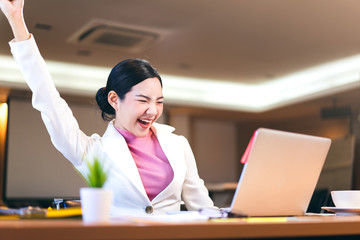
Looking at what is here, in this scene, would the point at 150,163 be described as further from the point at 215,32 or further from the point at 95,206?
the point at 215,32

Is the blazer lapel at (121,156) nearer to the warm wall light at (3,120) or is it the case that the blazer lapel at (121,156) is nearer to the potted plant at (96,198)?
the potted plant at (96,198)

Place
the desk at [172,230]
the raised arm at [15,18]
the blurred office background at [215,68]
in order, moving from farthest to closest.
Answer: the blurred office background at [215,68] < the raised arm at [15,18] < the desk at [172,230]

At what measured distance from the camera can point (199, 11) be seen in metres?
5.14

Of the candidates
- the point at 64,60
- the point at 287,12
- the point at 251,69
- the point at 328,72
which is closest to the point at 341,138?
the point at 328,72

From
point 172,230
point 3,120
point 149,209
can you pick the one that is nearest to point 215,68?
point 3,120

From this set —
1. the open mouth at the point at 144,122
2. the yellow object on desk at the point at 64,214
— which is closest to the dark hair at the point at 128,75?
the open mouth at the point at 144,122

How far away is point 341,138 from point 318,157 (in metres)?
7.36

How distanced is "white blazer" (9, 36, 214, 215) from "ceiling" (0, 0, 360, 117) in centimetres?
297

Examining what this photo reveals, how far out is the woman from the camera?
75.4 inches

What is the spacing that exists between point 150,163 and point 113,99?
346mm

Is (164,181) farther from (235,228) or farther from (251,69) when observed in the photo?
(251,69)

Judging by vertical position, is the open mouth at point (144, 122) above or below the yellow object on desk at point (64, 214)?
above

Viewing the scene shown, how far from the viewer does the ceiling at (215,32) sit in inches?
197

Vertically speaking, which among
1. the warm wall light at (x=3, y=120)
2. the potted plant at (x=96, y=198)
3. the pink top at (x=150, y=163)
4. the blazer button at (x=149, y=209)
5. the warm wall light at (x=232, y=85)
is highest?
the warm wall light at (x=232, y=85)
